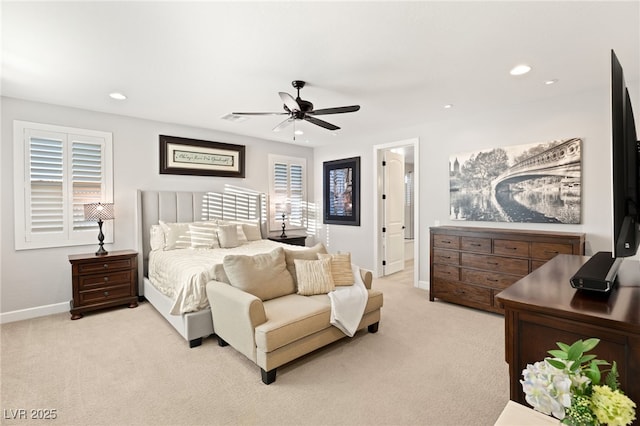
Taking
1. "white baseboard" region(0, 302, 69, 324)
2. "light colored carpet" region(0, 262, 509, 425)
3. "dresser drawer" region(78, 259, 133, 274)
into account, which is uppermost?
"dresser drawer" region(78, 259, 133, 274)

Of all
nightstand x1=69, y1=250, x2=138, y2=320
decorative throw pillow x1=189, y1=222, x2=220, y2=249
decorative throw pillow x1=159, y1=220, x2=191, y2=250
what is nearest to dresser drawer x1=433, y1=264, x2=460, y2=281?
decorative throw pillow x1=189, y1=222, x2=220, y2=249

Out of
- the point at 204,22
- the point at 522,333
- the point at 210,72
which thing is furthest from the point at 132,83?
the point at 522,333

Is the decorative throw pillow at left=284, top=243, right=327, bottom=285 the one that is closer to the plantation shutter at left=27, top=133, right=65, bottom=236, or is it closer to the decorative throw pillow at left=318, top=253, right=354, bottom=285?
the decorative throw pillow at left=318, top=253, right=354, bottom=285

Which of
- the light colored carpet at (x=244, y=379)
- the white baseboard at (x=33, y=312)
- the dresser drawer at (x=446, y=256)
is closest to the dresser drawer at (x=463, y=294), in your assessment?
the dresser drawer at (x=446, y=256)

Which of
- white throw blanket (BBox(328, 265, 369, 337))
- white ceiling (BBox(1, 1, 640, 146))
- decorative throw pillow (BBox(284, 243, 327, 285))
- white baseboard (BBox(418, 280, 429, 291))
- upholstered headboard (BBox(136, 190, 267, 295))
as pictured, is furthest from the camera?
white baseboard (BBox(418, 280, 429, 291))

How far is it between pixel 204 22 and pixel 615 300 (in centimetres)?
271

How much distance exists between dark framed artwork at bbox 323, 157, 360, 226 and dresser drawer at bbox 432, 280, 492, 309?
2044 mm

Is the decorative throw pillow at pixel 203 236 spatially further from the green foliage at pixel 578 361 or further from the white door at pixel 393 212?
the green foliage at pixel 578 361

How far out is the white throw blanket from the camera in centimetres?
274

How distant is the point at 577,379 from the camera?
75 cm

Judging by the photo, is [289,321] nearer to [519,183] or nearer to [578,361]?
[578,361]

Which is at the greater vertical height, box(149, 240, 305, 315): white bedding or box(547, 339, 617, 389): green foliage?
box(547, 339, 617, 389): green foliage

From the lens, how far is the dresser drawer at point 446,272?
4.04 metres

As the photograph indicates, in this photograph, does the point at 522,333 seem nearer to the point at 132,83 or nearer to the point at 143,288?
the point at 132,83
